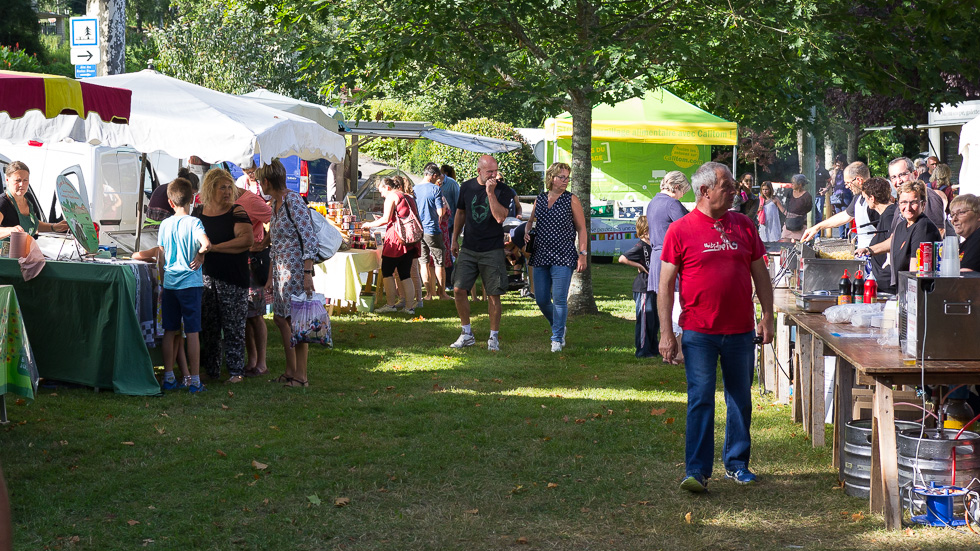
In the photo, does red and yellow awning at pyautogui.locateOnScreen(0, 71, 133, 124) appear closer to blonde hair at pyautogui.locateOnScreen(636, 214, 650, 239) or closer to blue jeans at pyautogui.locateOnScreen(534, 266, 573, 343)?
blue jeans at pyautogui.locateOnScreen(534, 266, 573, 343)

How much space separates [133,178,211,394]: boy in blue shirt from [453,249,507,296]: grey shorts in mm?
2862

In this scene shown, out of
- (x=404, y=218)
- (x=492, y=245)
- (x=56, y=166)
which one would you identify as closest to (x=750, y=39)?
(x=492, y=245)

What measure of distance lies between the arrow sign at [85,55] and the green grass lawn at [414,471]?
6302mm

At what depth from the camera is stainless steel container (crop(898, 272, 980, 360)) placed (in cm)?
469

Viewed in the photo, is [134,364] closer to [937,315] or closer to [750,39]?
[937,315]

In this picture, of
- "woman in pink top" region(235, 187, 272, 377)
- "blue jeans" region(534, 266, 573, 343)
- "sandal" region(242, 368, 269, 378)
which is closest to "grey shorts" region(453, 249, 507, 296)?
"blue jeans" region(534, 266, 573, 343)

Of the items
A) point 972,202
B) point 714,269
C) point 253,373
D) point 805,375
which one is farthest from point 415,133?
point 714,269

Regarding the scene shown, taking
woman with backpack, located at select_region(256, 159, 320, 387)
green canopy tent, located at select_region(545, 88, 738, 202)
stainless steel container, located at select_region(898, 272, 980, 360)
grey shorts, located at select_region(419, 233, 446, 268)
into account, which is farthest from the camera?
green canopy tent, located at select_region(545, 88, 738, 202)

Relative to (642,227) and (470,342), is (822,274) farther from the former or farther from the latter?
(470,342)

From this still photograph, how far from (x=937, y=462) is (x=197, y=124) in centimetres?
777

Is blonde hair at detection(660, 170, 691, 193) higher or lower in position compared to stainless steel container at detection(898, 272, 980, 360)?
higher

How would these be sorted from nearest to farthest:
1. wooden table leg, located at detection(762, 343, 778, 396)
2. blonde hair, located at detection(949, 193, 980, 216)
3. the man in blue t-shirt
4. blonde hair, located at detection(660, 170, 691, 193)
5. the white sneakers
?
blonde hair, located at detection(949, 193, 980, 216) < wooden table leg, located at detection(762, 343, 778, 396) < blonde hair, located at detection(660, 170, 691, 193) < the white sneakers < the man in blue t-shirt

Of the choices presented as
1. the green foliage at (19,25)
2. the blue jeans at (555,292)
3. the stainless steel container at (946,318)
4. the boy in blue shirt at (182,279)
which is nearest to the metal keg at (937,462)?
the stainless steel container at (946,318)

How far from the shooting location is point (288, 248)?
8320mm
